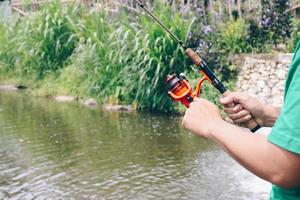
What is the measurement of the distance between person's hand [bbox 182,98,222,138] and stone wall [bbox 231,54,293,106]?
6.73 metres

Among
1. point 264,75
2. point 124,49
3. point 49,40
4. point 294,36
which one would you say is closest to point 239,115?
point 264,75

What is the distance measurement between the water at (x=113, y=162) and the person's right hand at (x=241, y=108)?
10.5ft

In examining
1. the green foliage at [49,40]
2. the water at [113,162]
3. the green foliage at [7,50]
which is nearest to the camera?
the water at [113,162]

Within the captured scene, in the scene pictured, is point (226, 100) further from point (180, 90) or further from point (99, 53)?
point (99, 53)

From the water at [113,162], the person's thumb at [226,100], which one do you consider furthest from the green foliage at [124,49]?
the person's thumb at [226,100]

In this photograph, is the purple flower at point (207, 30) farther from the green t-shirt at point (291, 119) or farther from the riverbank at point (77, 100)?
the green t-shirt at point (291, 119)

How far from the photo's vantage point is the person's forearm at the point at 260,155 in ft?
4.56

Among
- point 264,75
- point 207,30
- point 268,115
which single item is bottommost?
point 264,75

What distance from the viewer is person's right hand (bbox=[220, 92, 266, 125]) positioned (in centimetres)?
212

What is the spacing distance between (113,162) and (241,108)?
15.1ft

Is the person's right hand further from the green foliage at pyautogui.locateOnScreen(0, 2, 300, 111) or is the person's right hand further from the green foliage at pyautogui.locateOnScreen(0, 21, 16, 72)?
the green foliage at pyautogui.locateOnScreen(0, 21, 16, 72)

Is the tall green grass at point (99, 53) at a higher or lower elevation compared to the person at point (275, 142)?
lower

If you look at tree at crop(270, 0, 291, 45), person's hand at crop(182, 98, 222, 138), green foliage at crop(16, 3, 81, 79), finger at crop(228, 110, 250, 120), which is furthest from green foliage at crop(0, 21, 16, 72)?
person's hand at crop(182, 98, 222, 138)

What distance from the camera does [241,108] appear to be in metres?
2.16
